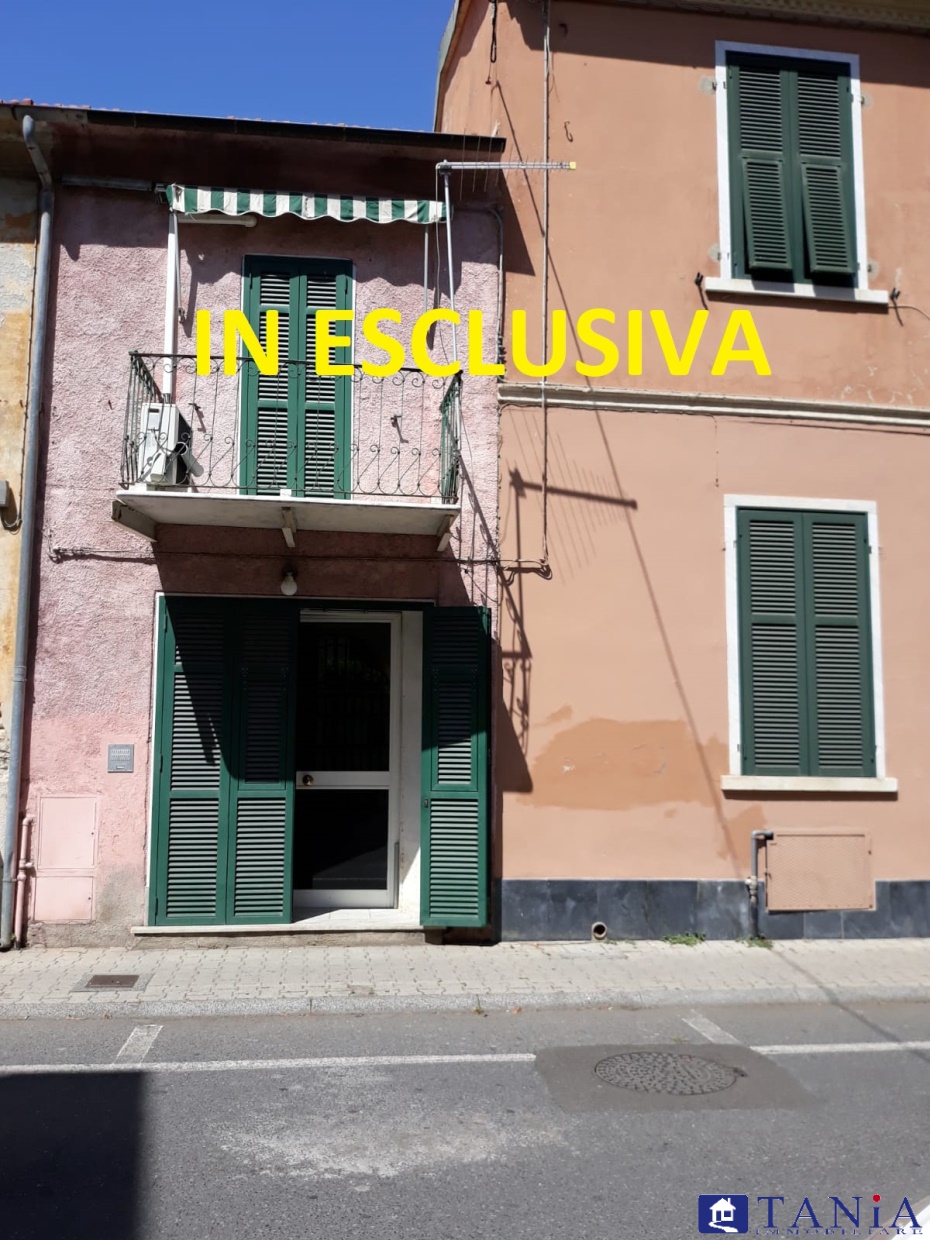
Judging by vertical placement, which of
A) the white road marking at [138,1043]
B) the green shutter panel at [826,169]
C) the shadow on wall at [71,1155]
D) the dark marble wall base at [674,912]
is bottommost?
the white road marking at [138,1043]

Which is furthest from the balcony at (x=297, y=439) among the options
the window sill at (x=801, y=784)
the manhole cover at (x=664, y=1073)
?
the manhole cover at (x=664, y=1073)

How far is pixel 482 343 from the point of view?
9.96 metres

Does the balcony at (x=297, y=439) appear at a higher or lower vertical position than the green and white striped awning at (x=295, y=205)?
lower

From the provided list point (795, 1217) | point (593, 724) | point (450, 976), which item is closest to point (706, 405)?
point (593, 724)

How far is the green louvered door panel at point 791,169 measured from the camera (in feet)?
33.7

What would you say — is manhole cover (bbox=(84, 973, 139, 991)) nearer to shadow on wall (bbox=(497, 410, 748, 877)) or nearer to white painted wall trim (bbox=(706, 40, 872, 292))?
shadow on wall (bbox=(497, 410, 748, 877))

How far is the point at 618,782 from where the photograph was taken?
9.62 metres

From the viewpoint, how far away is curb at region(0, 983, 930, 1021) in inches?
289

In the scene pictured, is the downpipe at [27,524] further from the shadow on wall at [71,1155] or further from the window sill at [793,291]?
the window sill at [793,291]

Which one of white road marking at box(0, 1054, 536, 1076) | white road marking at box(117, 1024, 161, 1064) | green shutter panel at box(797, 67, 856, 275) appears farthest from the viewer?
green shutter panel at box(797, 67, 856, 275)

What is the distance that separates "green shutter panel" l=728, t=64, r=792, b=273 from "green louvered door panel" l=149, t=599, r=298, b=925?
209 inches

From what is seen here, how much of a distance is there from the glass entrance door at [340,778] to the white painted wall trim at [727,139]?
4.68 metres

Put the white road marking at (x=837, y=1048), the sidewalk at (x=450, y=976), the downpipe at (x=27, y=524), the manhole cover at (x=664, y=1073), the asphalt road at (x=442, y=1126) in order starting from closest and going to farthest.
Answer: the asphalt road at (x=442, y=1126) → the manhole cover at (x=664, y=1073) → the white road marking at (x=837, y=1048) → the sidewalk at (x=450, y=976) → the downpipe at (x=27, y=524)

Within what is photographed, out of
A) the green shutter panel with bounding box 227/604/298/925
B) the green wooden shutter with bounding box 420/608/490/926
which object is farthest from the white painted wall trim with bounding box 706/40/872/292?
the green shutter panel with bounding box 227/604/298/925
